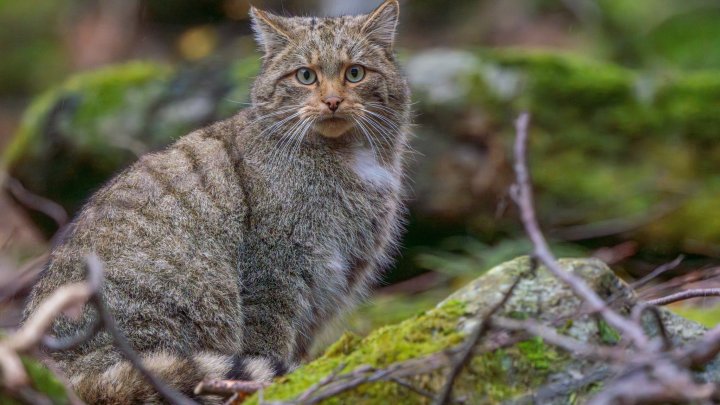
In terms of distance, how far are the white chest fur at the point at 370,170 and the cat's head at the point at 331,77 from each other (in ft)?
0.31

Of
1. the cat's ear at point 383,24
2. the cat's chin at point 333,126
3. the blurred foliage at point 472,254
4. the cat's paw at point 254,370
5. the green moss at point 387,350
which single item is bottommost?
the blurred foliage at point 472,254

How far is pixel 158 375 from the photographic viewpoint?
3504 mm

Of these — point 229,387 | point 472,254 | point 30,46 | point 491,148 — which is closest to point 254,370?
point 229,387

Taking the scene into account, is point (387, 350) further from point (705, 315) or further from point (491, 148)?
point (491, 148)

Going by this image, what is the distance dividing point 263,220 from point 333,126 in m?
0.64

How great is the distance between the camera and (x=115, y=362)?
3.75 m

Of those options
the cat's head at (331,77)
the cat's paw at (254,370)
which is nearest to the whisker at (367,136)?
the cat's head at (331,77)

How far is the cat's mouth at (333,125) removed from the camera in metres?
4.83

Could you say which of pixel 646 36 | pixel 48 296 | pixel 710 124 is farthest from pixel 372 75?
pixel 646 36

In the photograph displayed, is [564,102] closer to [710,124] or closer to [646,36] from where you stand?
[710,124]

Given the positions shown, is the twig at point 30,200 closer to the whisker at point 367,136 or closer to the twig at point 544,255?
the whisker at point 367,136

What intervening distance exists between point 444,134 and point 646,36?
5332 millimetres

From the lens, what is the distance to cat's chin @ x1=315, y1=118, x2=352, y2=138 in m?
4.84

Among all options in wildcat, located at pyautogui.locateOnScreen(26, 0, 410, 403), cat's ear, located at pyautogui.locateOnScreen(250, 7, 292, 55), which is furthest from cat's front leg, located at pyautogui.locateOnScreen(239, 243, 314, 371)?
cat's ear, located at pyautogui.locateOnScreen(250, 7, 292, 55)
